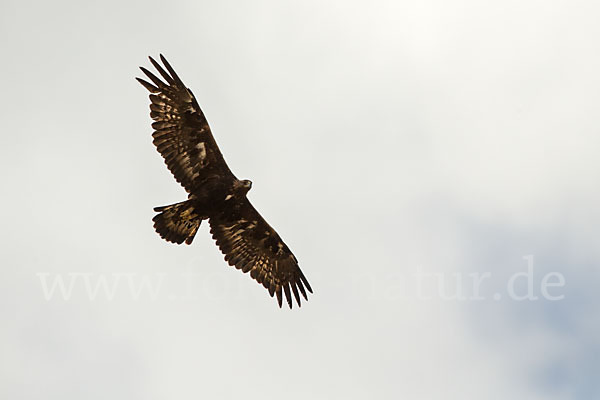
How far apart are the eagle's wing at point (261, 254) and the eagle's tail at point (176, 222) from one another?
0.87 meters

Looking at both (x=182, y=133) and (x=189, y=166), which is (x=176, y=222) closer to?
(x=189, y=166)

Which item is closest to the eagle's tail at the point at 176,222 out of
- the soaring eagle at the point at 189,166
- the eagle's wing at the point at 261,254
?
the soaring eagle at the point at 189,166

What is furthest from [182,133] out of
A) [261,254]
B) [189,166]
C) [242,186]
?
[261,254]

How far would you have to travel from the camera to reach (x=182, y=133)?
20.5 metres

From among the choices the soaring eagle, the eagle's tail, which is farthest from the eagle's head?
the eagle's tail

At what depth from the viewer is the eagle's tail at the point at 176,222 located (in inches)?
814

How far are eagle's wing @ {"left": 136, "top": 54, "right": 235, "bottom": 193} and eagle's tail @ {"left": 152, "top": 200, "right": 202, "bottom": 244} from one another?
1.37 feet

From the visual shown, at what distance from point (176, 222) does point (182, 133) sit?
5.81ft

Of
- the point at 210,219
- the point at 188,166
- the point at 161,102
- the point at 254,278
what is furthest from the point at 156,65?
the point at 254,278

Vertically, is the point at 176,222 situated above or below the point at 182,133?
below

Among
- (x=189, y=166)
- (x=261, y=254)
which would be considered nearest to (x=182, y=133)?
(x=189, y=166)

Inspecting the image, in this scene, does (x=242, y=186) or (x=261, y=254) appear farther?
(x=261, y=254)

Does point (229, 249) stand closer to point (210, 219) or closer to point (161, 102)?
point (210, 219)

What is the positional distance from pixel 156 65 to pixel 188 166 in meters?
2.09
